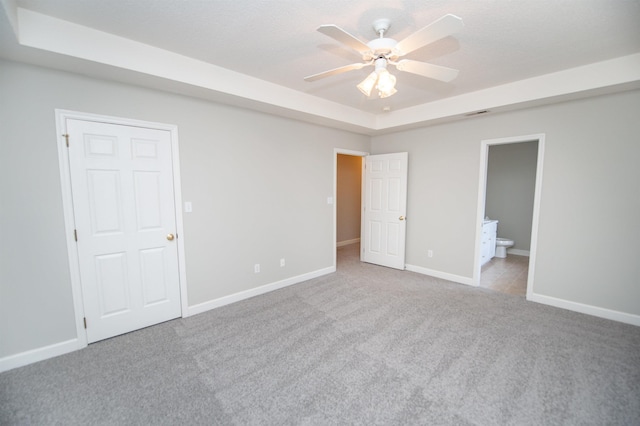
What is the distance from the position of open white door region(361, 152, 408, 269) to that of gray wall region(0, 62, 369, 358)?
0.60 meters

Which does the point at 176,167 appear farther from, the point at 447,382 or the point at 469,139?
the point at 469,139

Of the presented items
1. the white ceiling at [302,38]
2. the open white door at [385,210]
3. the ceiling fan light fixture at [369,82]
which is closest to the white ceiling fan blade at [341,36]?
the ceiling fan light fixture at [369,82]

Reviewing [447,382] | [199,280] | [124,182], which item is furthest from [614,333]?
[124,182]

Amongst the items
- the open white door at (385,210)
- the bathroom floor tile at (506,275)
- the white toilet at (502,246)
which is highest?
the open white door at (385,210)

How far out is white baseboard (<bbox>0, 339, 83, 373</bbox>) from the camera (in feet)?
7.01

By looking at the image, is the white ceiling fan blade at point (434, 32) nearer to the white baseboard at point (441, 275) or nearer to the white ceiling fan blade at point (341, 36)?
the white ceiling fan blade at point (341, 36)

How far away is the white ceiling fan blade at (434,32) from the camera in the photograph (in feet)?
4.57

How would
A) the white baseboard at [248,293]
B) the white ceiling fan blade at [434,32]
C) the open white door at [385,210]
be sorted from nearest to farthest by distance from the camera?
the white ceiling fan blade at [434,32], the white baseboard at [248,293], the open white door at [385,210]

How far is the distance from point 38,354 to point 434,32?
151 inches

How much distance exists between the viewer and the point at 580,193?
3062mm

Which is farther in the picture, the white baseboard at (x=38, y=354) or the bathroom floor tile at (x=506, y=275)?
the bathroom floor tile at (x=506, y=275)

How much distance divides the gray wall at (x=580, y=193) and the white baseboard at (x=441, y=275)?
9 cm

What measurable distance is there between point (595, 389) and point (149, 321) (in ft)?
12.8

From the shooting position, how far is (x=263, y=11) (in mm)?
1873
